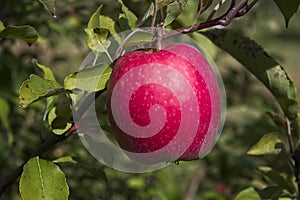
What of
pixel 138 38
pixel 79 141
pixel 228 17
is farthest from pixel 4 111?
pixel 228 17

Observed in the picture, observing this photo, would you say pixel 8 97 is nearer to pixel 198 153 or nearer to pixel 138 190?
pixel 138 190

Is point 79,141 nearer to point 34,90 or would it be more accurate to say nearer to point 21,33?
point 21,33

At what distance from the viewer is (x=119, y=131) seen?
1.10m

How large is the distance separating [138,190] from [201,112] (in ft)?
4.04

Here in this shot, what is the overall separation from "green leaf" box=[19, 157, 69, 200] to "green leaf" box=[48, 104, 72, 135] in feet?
0.21

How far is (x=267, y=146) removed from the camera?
150 cm

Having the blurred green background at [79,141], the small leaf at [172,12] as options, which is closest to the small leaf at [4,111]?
the blurred green background at [79,141]

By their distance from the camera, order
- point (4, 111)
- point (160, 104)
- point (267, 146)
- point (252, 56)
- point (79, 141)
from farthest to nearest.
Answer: point (79, 141)
point (4, 111)
point (267, 146)
point (252, 56)
point (160, 104)

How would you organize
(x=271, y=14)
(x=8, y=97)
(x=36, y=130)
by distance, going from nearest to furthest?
(x=8, y=97), (x=36, y=130), (x=271, y=14)

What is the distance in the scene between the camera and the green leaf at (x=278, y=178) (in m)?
1.57

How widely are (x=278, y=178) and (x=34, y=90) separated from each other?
2.22 feet

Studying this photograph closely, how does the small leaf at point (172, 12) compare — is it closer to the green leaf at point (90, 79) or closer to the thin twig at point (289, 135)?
the green leaf at point (90, 79)

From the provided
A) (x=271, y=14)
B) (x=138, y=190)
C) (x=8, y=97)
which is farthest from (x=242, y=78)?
(x=8, y=97)

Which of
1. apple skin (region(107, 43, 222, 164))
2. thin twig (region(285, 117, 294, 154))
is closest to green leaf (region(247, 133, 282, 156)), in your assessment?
thin twig (region(285, 117, 294, 154))
